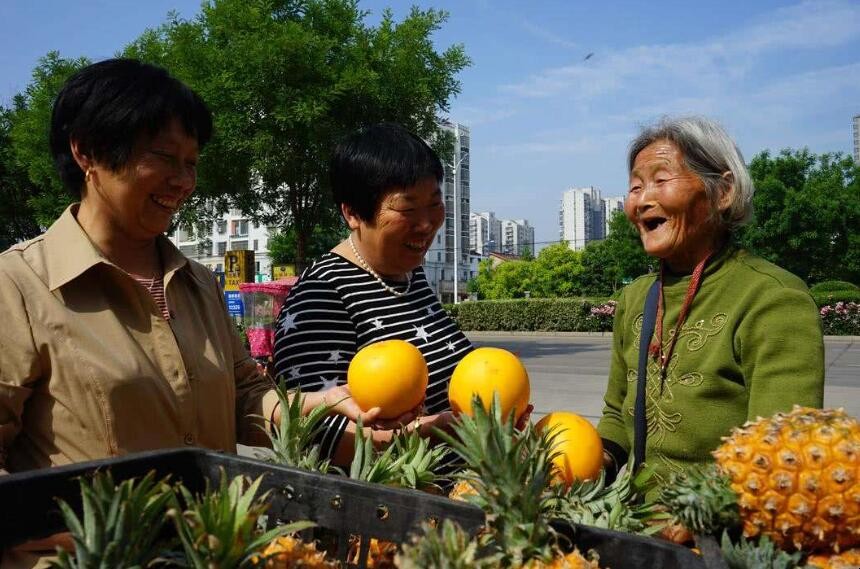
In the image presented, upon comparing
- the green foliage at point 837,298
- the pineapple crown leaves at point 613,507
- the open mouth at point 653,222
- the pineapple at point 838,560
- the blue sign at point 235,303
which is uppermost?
the open mouth at point 653,222

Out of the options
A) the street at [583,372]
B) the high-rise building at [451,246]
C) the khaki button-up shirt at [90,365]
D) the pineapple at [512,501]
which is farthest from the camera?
the high-rise building at [451,246]

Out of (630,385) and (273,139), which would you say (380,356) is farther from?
(273,139)

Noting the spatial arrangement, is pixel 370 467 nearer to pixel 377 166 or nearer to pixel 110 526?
pixel 110 526

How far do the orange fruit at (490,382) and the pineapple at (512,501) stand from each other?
2.55 ft

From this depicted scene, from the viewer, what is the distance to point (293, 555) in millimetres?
1353

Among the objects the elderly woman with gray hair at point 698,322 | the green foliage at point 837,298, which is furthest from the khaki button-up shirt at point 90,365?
the green foliage at point 837,298

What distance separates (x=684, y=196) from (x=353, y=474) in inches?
58.2

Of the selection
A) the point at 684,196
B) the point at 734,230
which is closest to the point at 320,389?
the point at 684,196

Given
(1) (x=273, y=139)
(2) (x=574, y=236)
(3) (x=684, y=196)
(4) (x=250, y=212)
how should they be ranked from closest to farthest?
(3) (x=684, y=196), (1) (x=273, y=139), (4) (x=250, y=212), (2) (x=574, y=236)

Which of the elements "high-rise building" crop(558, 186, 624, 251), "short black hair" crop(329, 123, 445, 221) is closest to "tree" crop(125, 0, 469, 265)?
"short black hair" crop(329, 123, 445, 221)

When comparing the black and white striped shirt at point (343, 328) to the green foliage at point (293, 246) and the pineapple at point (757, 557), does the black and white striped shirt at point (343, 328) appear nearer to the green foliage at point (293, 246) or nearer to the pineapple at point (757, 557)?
the pineapple at point (757, 557)

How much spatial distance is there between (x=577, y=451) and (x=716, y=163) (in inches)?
45.8

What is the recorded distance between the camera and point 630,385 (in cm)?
258

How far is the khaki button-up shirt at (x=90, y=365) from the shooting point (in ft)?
6.22
